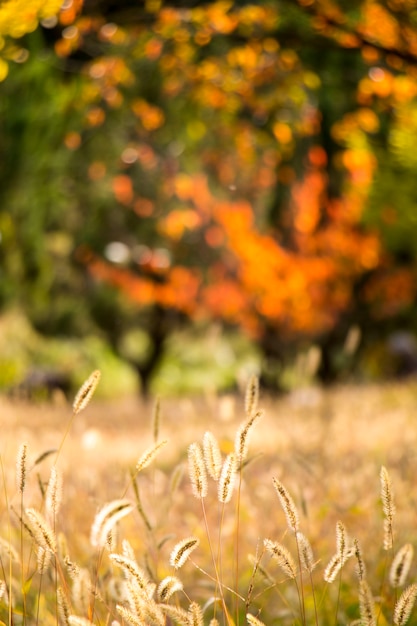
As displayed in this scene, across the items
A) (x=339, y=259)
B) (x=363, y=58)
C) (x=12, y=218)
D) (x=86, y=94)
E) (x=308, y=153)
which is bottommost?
(x=339, y=259)

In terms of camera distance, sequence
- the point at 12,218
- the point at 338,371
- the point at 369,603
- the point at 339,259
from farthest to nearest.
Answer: the point at 338,371 < the point at 339,259 < the point at 12,218 < the point at 369,603

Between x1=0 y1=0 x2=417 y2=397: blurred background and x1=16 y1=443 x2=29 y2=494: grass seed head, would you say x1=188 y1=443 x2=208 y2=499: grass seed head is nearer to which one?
x1=16 y1=443 x2=29 y2=494: grass seed head

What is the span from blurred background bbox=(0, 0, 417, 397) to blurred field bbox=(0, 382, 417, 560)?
0.58 metres

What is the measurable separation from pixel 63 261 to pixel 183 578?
10.5 m

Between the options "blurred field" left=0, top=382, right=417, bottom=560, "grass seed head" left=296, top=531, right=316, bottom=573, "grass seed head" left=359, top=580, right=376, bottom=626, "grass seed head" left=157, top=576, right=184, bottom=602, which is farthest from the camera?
"blurred field" left=0, top=382, right=417, bottom=560

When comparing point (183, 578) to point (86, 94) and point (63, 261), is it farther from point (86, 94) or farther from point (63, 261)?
point (63, 261)

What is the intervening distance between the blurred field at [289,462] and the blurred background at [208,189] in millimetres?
578

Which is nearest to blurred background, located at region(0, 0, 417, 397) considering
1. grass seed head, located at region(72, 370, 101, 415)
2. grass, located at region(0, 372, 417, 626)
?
grass, located at region(0, 372, 417, 626)

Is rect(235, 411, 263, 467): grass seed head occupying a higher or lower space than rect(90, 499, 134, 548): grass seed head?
lower

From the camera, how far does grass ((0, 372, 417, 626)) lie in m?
1.53

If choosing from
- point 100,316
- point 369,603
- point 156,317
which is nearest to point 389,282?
point 156,317

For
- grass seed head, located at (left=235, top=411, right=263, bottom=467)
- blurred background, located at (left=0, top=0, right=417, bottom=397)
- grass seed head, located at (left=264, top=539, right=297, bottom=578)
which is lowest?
blurred background, located at (left=0, top=0, right=417, bottom=397)

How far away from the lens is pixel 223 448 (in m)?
3.62

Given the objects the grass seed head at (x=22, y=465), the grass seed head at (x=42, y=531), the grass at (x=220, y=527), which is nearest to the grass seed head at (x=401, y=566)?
the grass at (x=220, y=527)
